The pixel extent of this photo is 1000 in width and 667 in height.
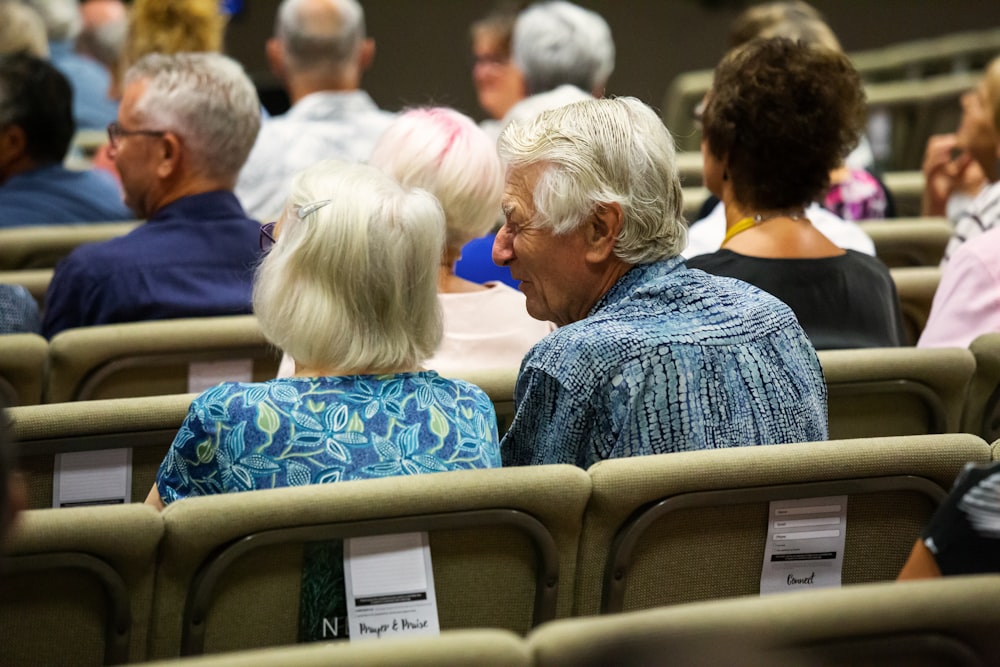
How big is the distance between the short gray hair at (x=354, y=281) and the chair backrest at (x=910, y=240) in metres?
2.01

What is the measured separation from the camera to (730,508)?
183 centimetres

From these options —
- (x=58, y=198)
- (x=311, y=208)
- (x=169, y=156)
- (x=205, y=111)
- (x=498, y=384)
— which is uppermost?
(x=311, y=208)

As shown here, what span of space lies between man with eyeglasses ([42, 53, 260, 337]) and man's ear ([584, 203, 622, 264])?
132 cm

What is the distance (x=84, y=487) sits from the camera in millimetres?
2096

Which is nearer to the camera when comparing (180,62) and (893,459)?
(893,459)

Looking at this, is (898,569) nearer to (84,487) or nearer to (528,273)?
(528,273)

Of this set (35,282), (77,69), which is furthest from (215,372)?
(77,69)

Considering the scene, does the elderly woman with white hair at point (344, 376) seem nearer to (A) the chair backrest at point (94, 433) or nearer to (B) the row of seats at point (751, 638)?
(A) the chair backrest at point (94, 433)

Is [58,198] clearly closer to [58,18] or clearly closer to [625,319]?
[625,319]

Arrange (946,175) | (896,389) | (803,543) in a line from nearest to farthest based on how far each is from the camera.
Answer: (803,543) → (896,389) → (946,175)

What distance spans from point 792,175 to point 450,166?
2.54ft

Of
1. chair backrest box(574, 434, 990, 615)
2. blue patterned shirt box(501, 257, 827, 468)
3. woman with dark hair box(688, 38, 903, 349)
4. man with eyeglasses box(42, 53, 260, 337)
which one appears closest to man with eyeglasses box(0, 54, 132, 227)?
man with eyeglasses box(42, 53, 260, 337)

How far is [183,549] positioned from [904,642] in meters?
0.88

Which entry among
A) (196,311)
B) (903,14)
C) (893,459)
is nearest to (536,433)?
(893,459)
